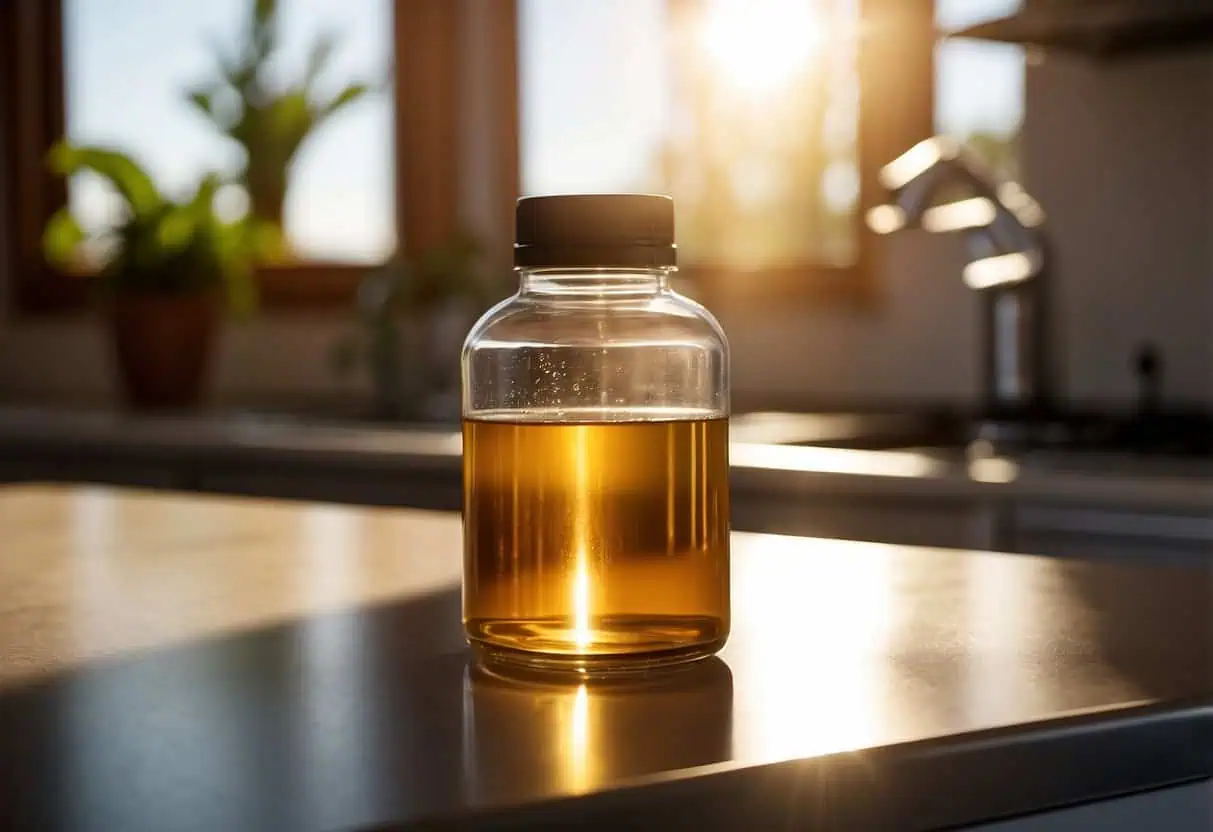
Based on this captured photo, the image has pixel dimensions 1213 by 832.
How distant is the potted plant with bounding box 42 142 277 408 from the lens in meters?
2.93

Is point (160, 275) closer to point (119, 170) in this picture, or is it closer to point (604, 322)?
point (119, 170)

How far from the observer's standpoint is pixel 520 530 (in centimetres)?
60

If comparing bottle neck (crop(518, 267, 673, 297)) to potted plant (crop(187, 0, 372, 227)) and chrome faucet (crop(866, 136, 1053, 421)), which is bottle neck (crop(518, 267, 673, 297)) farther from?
potted plant (crop(187, 0, 372, 227))

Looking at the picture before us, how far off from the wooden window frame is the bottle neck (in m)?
2.10

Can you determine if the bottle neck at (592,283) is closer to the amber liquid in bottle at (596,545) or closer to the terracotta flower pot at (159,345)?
the amber liquid in bottle at (596,545)

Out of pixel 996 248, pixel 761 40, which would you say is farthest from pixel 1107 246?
pixel 761 40

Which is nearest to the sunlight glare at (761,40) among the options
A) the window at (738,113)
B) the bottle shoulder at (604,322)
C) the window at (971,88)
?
the window at (738,113)

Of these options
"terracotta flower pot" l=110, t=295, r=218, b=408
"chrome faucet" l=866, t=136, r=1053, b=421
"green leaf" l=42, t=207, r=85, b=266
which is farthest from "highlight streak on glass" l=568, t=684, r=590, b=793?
"green leaf" l=42, t=207, r=85, b=266

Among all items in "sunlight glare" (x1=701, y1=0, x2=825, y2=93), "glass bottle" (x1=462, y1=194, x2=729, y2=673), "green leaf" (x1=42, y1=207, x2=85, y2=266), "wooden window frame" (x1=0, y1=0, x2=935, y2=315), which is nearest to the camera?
"glass bottle" (x1=462, y1=194, x2=729, y2=673)

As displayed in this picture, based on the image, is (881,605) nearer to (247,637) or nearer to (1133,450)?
(247,637)

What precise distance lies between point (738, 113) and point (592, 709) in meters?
2.43

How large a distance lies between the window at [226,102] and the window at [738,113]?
36 centimetres

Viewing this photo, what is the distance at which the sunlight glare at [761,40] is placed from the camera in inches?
109

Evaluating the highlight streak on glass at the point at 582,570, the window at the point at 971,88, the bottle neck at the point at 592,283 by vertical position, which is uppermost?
the window at the point at 971,88
